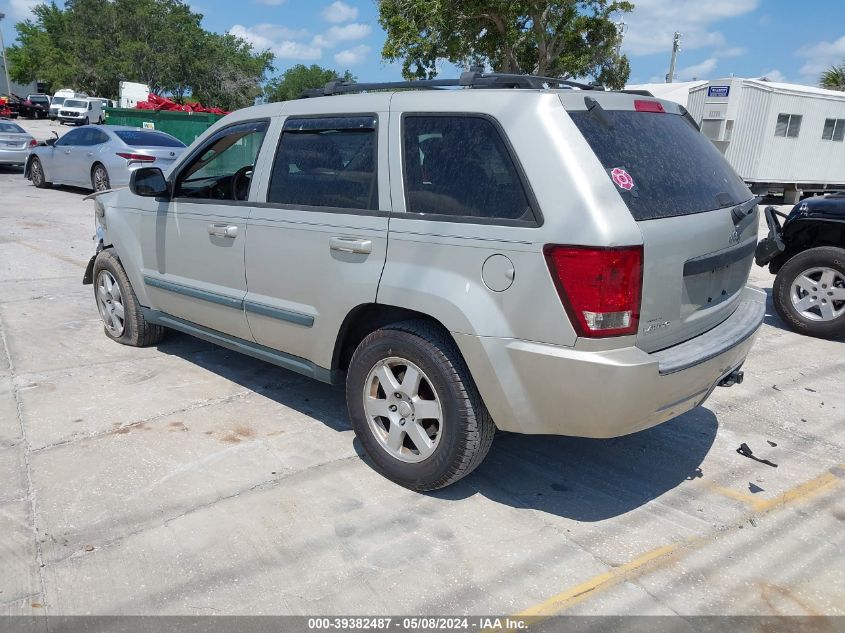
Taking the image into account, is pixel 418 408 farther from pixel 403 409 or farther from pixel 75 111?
pixel 75 111

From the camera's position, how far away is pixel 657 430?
4.43m

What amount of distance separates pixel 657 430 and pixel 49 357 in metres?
4.37

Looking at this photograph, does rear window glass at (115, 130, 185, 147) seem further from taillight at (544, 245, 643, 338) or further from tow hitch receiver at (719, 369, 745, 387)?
taillight at (544, 245, 643, 338)

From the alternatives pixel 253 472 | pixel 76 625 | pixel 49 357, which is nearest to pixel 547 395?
pixel 253 472

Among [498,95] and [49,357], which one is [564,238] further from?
[49,357]

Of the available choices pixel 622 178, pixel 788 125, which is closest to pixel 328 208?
pixel 622 178

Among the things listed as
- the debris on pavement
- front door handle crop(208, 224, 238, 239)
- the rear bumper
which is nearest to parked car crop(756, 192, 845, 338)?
the debris on pavement

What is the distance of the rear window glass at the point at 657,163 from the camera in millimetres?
3021

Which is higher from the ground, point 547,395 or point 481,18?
point 481,18

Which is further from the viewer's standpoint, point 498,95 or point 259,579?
point 498,95

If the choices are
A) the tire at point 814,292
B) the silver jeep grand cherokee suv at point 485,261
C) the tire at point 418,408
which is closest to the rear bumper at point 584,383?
the silver jeep grand cherokee suv at point 485,261

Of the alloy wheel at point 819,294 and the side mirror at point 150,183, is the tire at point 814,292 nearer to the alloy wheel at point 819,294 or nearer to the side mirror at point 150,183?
the alloy wheel at point 819,294

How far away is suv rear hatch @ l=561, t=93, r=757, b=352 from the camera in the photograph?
2973 millimetres

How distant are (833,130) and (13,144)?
903 inches
